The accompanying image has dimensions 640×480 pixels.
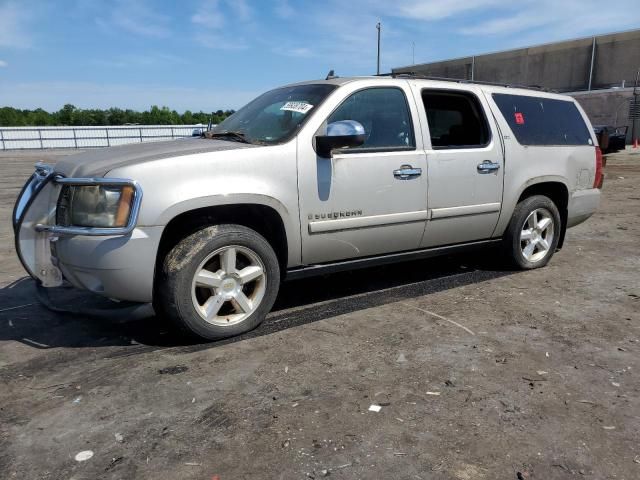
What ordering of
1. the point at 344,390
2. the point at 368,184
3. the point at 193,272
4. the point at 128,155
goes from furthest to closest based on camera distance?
the point at 368,184, the point at 128,155, the point at 193,272, the point at 344,390

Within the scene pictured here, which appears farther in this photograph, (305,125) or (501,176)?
(501,176)

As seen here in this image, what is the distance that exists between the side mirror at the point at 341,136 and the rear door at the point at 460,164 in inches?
35.9

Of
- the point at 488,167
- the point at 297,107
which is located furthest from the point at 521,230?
the point at 297,107

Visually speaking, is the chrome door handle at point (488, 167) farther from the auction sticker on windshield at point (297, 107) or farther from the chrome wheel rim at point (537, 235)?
the auction sticker on windshield at point (297, 107)

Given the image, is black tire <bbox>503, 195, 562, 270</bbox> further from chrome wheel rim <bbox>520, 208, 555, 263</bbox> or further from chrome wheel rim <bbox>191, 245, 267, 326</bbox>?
chrome wheel rim <bbox>191, 245, 267, 326</bbox>

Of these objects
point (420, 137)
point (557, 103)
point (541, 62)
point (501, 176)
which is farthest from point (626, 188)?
point (541, 62)

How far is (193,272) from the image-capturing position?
136 inches

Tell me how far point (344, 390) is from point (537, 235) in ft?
11.1

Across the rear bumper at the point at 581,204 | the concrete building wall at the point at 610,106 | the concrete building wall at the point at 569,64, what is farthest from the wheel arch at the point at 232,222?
the concrete building wall at the point at 569,64

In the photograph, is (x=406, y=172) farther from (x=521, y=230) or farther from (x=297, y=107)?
(x=521, y=230)

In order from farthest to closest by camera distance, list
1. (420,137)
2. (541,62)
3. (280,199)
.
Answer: (541,62) → (420,137) → (280,199)

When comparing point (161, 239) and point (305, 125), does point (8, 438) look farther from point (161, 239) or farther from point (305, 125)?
point (305, 125)

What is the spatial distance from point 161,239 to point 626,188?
12.2 metres

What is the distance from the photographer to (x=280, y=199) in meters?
3.71
